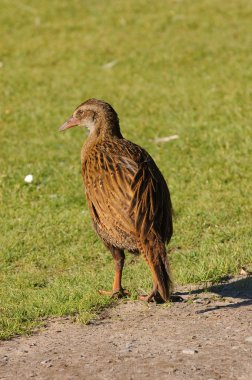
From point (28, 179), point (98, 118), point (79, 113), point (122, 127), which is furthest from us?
point (122, 127)

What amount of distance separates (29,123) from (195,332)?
7370mm

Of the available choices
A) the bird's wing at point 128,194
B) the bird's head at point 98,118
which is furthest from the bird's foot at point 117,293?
the bird's head at point 98,118

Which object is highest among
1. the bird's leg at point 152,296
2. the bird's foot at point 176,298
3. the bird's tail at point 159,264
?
the bird's tail at point 159,264

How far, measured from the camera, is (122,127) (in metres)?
12.9

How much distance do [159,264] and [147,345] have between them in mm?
728

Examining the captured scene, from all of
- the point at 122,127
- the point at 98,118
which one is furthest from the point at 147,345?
the point at 122,127

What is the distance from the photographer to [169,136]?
1235 centimetres

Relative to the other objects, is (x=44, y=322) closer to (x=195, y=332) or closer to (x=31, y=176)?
(x=195, y=332)

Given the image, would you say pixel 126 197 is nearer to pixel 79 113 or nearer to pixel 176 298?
pixel 176 298

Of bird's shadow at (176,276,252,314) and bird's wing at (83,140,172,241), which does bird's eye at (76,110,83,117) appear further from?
bird's shadow at (176,276,252,314)

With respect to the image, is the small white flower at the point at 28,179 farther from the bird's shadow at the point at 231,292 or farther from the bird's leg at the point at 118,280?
the bird's shadow at the point at 231,292

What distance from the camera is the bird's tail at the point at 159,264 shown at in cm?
672

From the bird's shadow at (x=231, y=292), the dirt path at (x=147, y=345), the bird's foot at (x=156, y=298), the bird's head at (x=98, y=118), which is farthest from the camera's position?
the bird's head at (x=98, y=118)

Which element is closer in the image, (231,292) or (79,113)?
(231,292)
